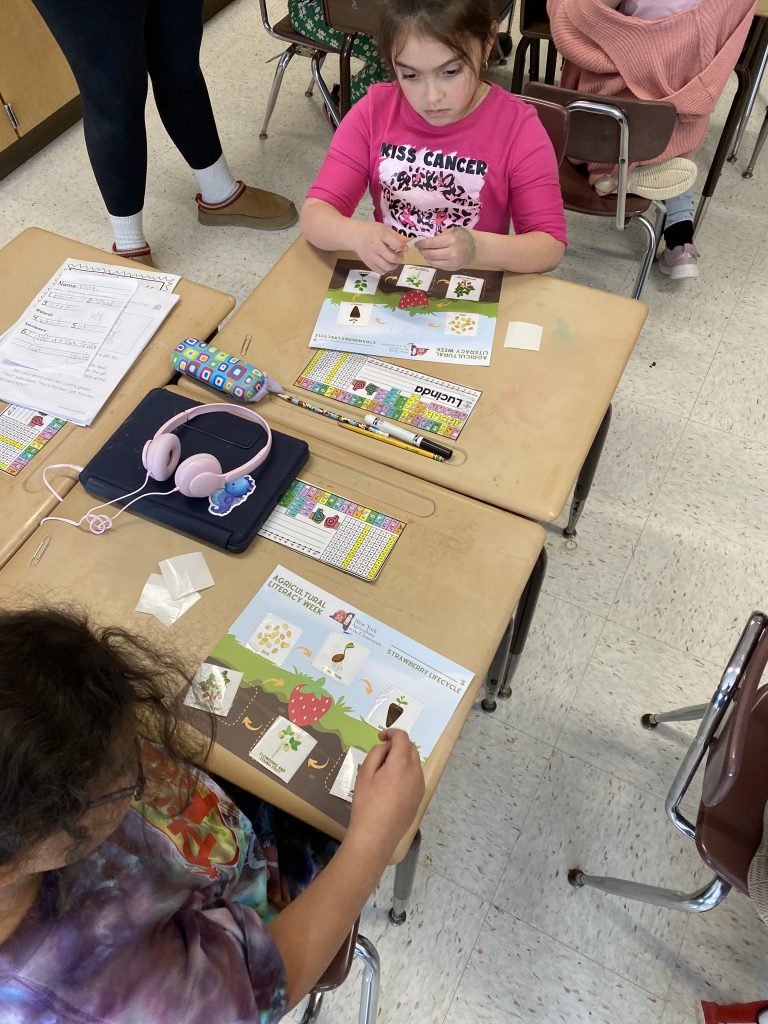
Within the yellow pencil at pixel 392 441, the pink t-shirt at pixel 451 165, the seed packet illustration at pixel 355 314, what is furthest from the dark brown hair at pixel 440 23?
the yellow pencil at pixel 392 441

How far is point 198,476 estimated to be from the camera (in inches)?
38.2

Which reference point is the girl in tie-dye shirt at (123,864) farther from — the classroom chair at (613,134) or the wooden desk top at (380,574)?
the classroom chair at (613,134)

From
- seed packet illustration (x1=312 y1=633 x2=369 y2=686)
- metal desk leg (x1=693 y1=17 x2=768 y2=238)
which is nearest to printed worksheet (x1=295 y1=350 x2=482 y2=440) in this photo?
seed packet illustration (x1=312 y1=633 x2=369 y2=686)

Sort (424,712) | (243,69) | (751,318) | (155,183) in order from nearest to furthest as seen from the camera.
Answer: (424,712) < (751,318) < (155,183) < (243,69)

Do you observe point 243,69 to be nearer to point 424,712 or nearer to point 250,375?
point 250,375

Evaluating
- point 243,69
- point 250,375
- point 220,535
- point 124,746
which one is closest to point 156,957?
point 124,746

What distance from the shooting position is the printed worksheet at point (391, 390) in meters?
1.10

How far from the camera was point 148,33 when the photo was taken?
1845 mm

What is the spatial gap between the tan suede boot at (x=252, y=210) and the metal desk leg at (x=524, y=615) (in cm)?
163

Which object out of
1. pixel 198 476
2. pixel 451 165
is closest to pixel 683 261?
pixel 451 165

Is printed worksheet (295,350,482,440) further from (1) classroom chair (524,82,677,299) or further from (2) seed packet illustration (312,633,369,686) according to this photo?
(1) classroom chair (524,82,677,299)

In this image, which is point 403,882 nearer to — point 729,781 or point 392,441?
point 729,781

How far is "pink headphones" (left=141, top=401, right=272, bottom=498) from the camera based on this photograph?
0.98 m

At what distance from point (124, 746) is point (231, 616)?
0.33 m
